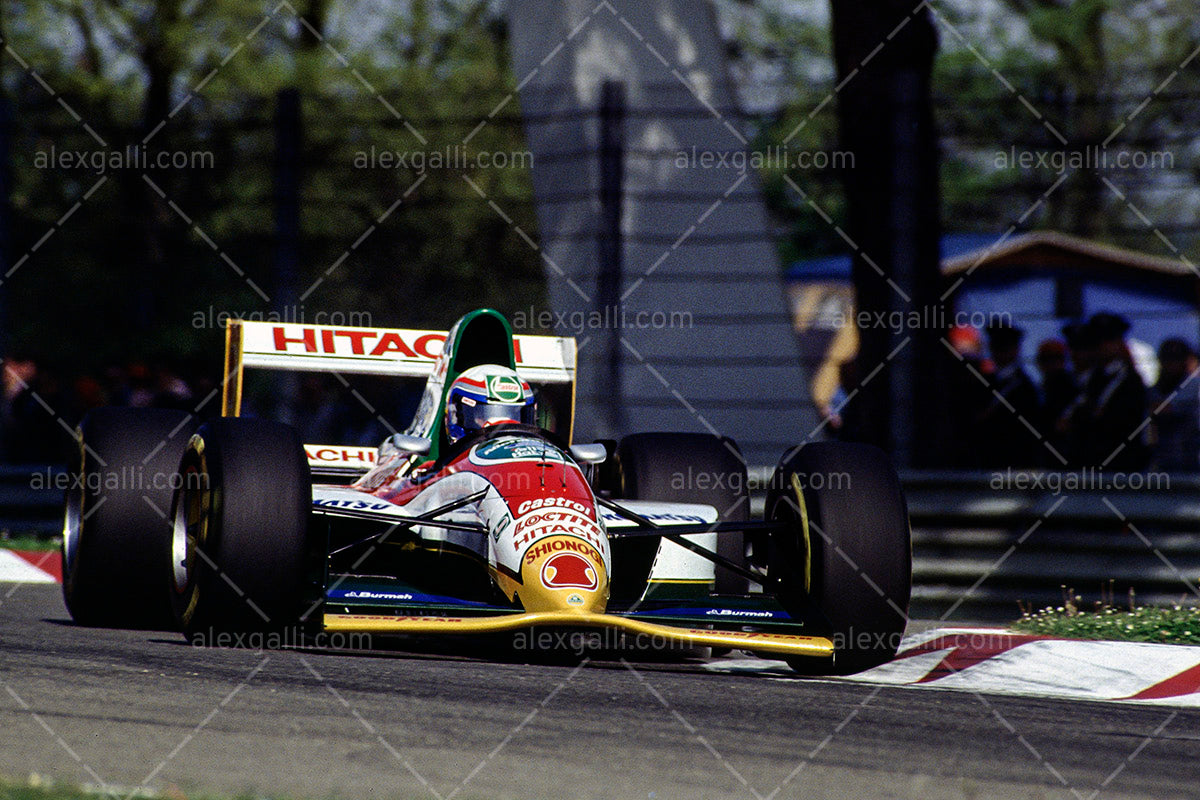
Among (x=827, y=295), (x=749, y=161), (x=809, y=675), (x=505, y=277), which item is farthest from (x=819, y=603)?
(x=505, y=277)

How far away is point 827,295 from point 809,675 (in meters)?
16.6

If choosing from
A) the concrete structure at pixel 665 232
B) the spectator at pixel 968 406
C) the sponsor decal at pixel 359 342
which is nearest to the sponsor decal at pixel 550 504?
the sponsor decal at pixel 359 342

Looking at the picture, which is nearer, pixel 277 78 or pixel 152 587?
pixel 152 587

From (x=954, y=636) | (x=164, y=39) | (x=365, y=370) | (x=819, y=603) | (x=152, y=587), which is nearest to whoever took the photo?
(x=819, y=603)

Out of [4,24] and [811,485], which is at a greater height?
[4,24]

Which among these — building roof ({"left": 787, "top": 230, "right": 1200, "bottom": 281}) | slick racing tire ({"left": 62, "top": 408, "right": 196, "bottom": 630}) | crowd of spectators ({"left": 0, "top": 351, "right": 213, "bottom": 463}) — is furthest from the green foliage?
slick racing tire ({"left": 62, "top": 408, "right": 196, "bottom": 630})

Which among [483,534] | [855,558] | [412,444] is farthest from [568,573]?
[412,444]

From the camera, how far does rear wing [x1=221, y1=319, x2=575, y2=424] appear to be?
7406 millimetres

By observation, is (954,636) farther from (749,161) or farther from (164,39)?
(164,39)

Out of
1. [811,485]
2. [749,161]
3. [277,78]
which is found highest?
[277,78]

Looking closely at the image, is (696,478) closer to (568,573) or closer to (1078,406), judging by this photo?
(568,573)

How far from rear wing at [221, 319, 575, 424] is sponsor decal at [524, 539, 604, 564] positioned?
7.18 ft

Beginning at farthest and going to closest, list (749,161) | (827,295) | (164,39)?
1. (827,295)
2. (164,39)
3. (749,161)

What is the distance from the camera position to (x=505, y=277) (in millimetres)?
26234
